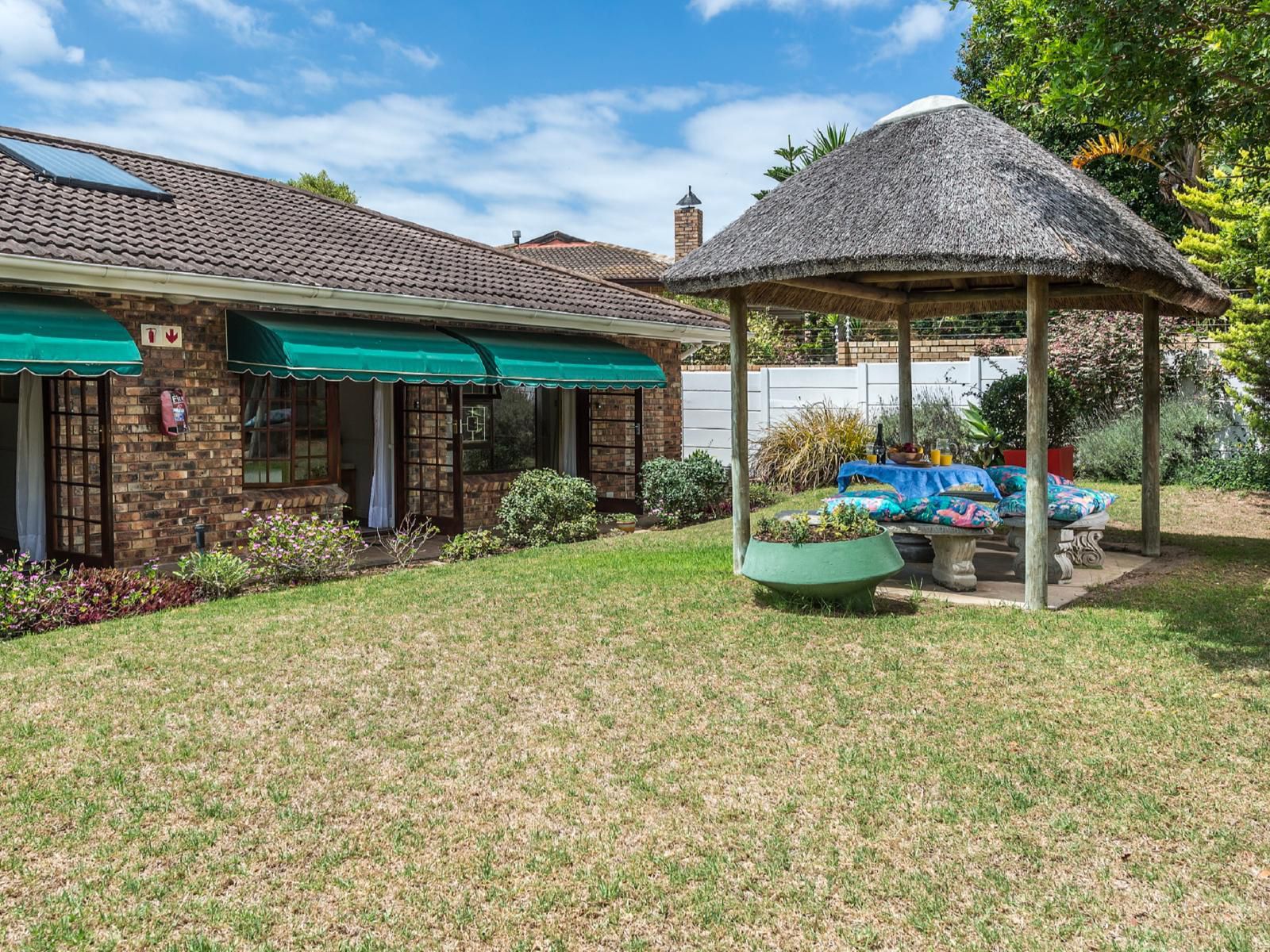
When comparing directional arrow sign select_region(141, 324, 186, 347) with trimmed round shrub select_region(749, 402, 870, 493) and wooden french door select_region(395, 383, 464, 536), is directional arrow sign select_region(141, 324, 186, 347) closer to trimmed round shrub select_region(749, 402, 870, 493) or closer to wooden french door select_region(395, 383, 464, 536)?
wooden french door select_region(395, 383, 464, 536)

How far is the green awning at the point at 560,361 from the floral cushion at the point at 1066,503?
615cm

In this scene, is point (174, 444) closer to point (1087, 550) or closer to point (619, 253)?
point (1087, 550)

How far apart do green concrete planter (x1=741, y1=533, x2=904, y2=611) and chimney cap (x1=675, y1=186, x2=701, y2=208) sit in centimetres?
2971

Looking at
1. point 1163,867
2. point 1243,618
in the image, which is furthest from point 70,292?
point 1243,618

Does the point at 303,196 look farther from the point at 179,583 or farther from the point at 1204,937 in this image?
the point at 1204,937

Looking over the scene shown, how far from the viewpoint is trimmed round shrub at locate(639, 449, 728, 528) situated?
15430mm

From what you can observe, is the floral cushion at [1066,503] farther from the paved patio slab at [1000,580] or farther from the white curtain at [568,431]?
the white curtain at [568,431]

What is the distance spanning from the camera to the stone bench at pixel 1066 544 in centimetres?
1009

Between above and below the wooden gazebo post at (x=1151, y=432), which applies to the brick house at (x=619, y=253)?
above

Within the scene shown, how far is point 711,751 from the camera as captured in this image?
578 centimetres

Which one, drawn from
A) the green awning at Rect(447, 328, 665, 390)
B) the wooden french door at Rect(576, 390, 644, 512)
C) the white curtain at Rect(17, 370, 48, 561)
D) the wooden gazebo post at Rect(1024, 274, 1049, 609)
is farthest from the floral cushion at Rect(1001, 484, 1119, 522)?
the white curtain at Rect(17, 370, 48, 561)

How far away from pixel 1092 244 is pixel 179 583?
863cm

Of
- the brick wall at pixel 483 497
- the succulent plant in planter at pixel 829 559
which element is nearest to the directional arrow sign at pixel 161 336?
the brick wall at pixel 483 497

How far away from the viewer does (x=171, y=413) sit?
35.4ft
